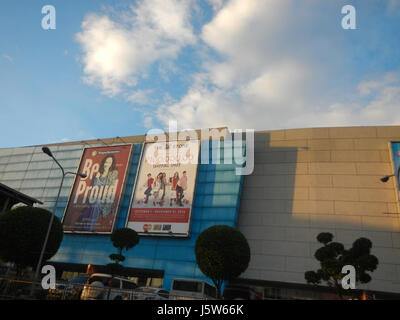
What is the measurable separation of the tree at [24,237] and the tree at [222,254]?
503 inches

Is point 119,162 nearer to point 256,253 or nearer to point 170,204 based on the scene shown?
point 170,204

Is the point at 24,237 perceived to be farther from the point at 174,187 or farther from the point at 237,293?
the point at 174,187

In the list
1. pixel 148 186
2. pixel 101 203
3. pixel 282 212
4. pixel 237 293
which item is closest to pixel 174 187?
pixel 148 186

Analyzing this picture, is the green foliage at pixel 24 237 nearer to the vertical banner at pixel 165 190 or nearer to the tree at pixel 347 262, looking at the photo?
→ the vertical banner at pixel 165 190

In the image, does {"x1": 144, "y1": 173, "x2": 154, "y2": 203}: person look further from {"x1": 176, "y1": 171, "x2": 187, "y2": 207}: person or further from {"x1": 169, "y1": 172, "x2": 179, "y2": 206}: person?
{"x1": 176, "y1": 171, "x2": 187, "y2": 207}: person

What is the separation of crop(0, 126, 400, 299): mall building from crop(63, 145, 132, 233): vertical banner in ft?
1.28

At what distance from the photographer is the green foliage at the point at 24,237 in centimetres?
2542

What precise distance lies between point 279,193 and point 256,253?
746 cm

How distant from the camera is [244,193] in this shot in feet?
129

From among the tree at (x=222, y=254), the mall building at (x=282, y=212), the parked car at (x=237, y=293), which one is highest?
the mall building at (x=282, y=212)

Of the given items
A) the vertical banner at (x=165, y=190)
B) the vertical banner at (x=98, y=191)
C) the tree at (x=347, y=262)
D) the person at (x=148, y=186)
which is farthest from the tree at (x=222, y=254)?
the vertical banner at (x=98, y=191)

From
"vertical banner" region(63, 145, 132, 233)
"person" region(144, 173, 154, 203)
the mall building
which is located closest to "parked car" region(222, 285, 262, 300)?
the mall building

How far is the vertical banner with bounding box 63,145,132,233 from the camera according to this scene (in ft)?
136

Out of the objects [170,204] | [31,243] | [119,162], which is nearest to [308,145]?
[170,204]
